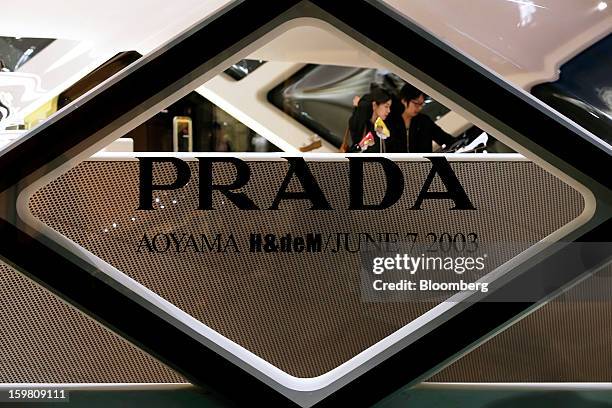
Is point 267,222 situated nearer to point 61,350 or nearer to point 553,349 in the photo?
point 61,350

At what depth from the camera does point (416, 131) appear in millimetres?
1640

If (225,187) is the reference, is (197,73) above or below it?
above

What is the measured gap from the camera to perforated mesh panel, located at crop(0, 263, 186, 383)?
148 cm

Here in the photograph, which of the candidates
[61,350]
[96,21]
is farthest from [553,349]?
[96,21]

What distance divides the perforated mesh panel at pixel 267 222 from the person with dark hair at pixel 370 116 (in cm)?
14

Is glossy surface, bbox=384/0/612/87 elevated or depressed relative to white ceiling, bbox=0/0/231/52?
elevated

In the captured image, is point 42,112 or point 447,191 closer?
point 447,191

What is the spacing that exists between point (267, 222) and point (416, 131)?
0.47m

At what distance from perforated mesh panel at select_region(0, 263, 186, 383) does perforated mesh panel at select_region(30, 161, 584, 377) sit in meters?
0.16

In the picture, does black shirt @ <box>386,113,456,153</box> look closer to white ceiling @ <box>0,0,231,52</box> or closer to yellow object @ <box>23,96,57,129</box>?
yellow object @ <box>23,96,57,129</box>

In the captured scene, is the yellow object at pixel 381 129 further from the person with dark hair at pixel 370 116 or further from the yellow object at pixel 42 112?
the yellow object at pixel 42 112

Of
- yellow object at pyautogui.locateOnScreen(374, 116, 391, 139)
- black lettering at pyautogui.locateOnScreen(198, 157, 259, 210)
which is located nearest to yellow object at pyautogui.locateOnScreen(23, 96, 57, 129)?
black lettering at pyautogui.locateOnScreen(198, 157, 259, 210)

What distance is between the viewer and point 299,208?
1.46 m

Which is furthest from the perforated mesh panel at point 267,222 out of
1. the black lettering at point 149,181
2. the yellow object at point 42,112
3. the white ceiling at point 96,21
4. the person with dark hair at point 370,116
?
the white ceiling at point 96,21
